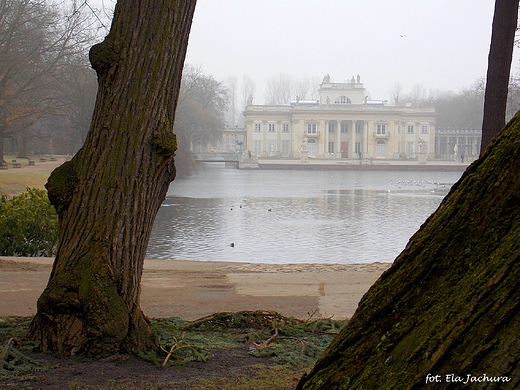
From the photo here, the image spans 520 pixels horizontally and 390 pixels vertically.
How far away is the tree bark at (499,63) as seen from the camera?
8.20 metres

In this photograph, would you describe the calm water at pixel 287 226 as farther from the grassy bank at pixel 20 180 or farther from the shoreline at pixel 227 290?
the grassy bank at pixel 20 180

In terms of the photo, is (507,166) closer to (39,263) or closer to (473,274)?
(473,274)

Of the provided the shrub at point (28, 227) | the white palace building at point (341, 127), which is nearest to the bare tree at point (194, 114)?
the white palace building at point (341, 127)

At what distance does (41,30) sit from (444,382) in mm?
34226

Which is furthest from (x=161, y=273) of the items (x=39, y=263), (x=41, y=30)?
(x=41, y=30)

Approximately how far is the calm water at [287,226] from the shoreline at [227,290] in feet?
16.4

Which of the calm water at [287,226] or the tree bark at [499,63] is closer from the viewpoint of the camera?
the tree bark at [499,63]

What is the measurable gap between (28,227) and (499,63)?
26.5 ft

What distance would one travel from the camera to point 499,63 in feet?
27.4

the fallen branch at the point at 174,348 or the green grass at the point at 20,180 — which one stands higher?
the fallen branch at the point at 174,348

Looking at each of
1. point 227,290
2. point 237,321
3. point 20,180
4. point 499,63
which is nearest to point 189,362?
point 237,321

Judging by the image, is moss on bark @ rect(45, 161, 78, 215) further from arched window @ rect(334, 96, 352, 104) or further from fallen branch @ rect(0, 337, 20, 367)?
arched window @ rect(334, 96, 352, 104)

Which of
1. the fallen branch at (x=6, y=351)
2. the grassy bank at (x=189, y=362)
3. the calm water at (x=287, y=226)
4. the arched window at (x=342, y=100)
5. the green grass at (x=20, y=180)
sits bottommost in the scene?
the calm water at (x=287, y=226)

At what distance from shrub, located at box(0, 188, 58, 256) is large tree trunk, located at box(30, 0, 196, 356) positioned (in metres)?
8.00
